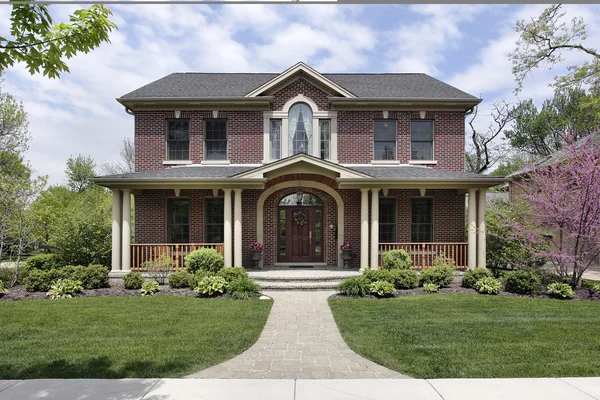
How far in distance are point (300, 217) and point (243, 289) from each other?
492cm

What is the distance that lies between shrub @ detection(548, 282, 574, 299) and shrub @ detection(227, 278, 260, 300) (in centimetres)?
804

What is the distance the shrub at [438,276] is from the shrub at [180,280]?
6.82 metres

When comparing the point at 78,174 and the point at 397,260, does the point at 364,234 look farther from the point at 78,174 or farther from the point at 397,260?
the point at 78,174

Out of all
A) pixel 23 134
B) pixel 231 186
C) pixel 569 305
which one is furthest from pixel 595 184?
pixel 23 134

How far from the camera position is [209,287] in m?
9.82

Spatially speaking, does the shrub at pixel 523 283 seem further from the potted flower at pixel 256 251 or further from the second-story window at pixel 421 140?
the potted flower at pixel 256 251

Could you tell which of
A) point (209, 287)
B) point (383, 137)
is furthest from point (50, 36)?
point (383, 137)

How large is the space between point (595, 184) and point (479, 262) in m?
4.22

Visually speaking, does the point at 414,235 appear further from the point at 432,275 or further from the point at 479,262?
the point at 432,275

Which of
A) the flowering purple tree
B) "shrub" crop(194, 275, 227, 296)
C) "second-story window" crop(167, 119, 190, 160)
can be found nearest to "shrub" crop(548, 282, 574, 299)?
→ the flowering purple tree

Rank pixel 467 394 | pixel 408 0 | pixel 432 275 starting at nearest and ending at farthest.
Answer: pixel 408 0 → pixel 467 394 → pixel 432 275

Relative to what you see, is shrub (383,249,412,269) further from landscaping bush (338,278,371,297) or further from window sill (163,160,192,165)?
window sill (163,160,192,165)

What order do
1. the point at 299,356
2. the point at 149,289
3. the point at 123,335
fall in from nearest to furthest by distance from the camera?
the point at 299,356 < the point at 123,335 < the point at 149,289

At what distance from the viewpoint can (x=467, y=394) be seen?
429 cm
